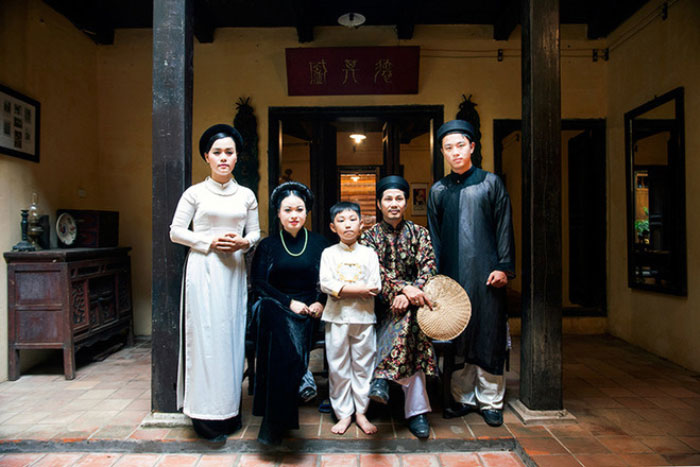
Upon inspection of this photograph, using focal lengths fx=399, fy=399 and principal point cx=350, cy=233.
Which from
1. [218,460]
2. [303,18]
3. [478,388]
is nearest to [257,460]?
[218,460]

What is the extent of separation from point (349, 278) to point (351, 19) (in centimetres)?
371

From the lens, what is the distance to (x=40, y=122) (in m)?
4.41

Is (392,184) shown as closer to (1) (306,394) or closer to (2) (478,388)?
(1) (306,394)

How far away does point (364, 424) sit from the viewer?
279cm

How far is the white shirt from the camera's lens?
109 inches

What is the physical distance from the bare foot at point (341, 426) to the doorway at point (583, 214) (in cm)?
376

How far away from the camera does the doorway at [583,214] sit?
5.43m

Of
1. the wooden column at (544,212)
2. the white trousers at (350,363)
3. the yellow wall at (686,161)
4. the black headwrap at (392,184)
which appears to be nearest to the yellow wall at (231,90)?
the yellow wall at (686,161)

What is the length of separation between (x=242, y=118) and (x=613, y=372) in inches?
204

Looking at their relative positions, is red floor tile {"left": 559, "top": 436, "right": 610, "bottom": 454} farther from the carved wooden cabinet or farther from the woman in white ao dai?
the carved wooden cabinet

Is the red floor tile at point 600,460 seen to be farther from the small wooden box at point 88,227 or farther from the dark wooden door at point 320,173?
the small wooden box at point 88,227

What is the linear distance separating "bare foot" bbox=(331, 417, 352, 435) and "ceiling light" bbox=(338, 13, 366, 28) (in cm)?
450

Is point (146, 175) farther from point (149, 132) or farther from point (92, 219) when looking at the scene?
point (92, 219)

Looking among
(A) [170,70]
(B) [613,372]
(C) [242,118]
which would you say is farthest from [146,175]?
(B) [613,372]
